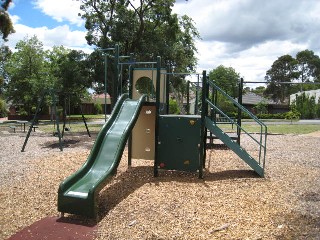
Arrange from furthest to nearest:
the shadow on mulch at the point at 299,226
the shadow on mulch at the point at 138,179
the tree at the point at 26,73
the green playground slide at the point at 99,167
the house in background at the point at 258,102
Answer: the house in background at the point at 258,102 → the tree at the point at 26,73 → the shadow on mulch at the point at 138,179 → the green playground slide at the point at 99,167 → the shadow on mulch at the point at 299,226

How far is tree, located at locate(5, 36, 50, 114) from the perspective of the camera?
1433 inches

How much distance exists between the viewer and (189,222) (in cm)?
489

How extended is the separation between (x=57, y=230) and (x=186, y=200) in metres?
2.16

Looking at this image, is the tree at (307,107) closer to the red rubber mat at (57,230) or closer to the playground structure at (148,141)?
the playground structure at (148,141)

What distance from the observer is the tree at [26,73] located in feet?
119

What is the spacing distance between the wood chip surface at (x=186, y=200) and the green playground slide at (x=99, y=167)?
0.38 meters

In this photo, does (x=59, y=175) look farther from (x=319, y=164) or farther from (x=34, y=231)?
(x=319, y=164)

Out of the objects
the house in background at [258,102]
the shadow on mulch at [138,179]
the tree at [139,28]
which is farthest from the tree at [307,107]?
the shadow on mulch at [138,179]

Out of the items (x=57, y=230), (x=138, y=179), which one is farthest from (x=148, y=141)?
(x=57, y=230)

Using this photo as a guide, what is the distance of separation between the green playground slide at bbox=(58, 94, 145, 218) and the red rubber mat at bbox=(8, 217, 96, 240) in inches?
7.7

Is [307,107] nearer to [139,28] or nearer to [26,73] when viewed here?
[139,28]

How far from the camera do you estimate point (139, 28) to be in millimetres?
20969

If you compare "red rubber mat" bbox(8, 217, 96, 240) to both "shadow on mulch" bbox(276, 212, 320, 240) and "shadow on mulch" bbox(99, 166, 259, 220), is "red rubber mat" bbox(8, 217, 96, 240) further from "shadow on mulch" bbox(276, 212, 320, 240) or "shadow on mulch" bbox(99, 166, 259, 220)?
"shadow on mulch" bbox(276, 212, 320, 240)

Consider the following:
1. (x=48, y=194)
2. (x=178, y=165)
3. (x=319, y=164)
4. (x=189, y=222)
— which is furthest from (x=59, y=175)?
(x=319, y=164)
